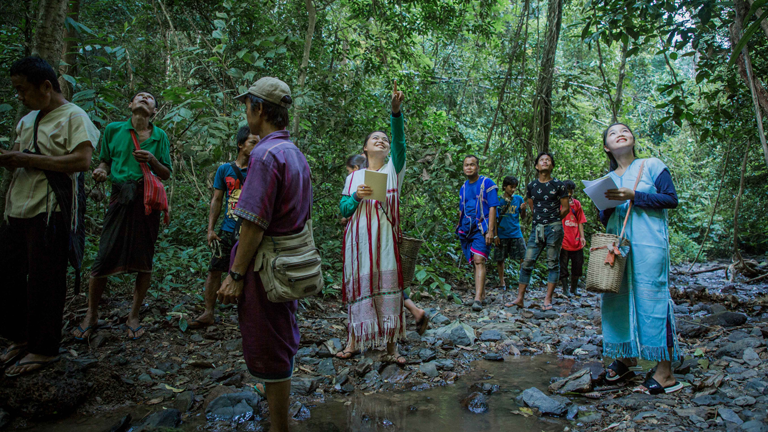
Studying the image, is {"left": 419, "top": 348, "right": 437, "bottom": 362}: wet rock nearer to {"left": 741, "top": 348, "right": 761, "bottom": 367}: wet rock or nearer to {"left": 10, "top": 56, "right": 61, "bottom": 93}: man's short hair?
{"left": 741, "top": 348, "right": 761, "bottom": 367}: wet rock

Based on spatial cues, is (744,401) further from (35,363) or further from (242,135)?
(35,363)

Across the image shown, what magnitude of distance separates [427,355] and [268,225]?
→ 2.35 meters

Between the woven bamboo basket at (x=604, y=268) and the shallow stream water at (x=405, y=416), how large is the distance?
0.91 m

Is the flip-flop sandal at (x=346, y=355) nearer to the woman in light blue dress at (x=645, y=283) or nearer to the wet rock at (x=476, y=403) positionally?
the wet rock at (x=476, y=403)

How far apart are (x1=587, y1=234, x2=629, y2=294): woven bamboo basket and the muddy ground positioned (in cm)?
72

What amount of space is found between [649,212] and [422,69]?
5468mm

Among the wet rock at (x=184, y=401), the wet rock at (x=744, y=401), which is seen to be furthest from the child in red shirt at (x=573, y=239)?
the wet rock at (x=184, y=401)

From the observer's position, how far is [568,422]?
283cm

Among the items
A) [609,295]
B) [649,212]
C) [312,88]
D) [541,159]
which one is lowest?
[609,295]

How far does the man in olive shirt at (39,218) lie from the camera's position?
9.77ft

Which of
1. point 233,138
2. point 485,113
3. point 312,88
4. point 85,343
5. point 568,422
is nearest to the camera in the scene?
point 568,422

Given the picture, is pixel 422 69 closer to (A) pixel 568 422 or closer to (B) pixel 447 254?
(B) pixel 447 254

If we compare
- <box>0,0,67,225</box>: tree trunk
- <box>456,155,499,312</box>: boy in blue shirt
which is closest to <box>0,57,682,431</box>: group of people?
<box>0,0,67,225</box>: tree trunk

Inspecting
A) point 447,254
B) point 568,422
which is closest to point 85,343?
point 568,422
